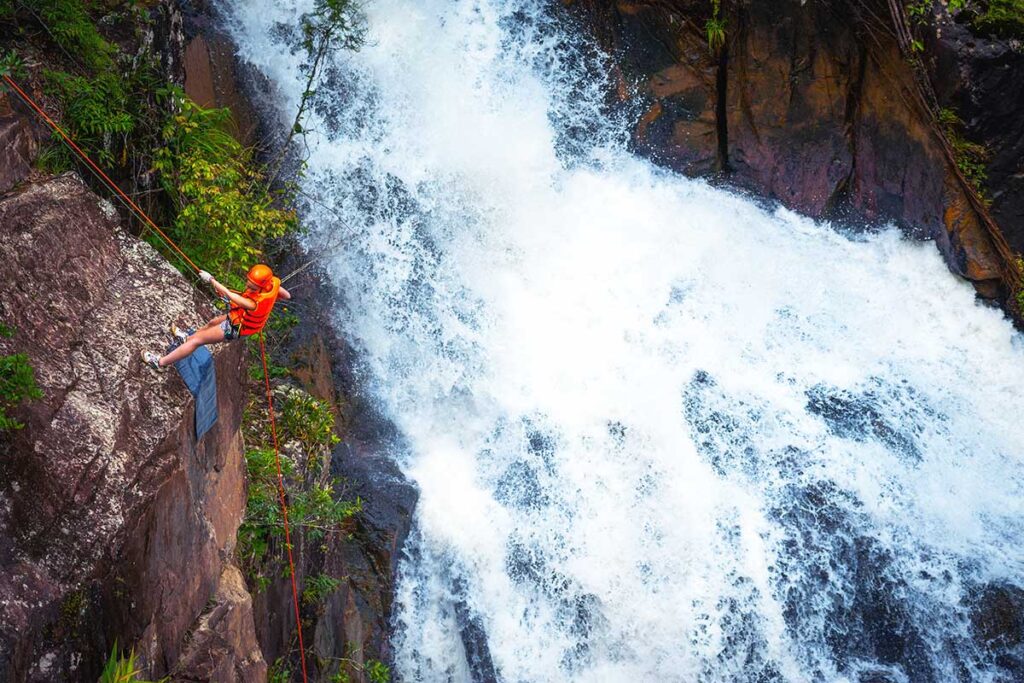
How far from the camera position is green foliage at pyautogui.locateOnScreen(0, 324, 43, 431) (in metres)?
5.31

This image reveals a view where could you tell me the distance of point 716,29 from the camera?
11656 mm

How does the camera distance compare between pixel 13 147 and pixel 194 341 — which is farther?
pixel 13 147

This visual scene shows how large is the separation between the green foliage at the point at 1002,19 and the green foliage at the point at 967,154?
1123mm

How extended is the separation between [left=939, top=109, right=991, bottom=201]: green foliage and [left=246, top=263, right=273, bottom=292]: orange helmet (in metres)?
9.60

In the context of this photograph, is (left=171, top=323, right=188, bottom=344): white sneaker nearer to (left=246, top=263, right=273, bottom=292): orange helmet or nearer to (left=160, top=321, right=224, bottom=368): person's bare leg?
(left=160, top=321, right=224, bottom=368): person's bare leg

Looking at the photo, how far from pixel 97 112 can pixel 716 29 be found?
793 cm

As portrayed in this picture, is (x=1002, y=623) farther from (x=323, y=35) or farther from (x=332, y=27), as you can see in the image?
(x=323, y=35)

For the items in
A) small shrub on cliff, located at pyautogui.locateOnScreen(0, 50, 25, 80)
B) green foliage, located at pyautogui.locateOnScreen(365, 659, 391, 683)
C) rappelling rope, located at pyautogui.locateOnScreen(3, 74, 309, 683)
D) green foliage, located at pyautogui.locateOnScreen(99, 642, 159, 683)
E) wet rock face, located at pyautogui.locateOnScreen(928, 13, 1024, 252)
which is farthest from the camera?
wet rock face, located at pyautogui.locateOnScreen(928, 13, 1024, 252)

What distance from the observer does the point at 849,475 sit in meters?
9.75

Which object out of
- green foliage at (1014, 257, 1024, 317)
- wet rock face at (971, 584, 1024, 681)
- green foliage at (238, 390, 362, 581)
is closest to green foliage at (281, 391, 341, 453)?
green foliage at (238, 390, 362, 581)

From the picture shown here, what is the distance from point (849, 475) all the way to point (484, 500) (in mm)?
3971

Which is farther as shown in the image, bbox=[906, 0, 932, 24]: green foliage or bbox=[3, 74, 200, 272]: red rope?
bbox=[906, 0, 932, 24]: green foliage

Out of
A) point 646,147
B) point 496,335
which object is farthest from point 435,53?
point 496,335

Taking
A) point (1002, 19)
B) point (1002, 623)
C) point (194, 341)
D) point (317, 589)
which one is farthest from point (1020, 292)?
point (194, 341)
